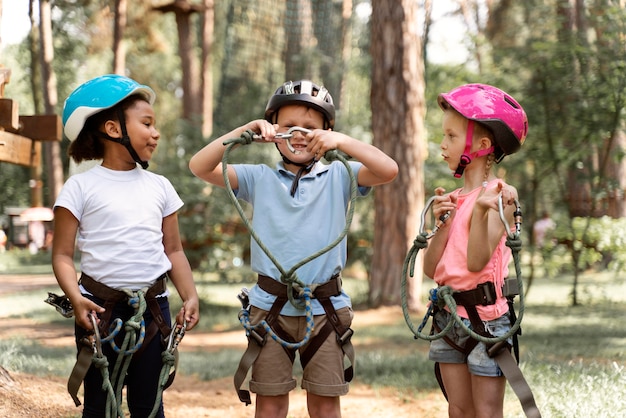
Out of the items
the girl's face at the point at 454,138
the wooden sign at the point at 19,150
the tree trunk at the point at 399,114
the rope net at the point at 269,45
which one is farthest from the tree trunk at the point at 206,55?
the girl's face at the point at 454,138

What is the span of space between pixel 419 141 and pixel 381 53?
1.33 metres

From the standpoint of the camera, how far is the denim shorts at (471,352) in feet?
9.89

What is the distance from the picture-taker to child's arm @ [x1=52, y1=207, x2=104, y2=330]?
2975mm

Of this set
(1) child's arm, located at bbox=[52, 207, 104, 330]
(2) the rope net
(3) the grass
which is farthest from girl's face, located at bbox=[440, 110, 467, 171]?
(2) the rope net

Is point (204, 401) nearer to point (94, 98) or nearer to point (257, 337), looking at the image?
point (257, 337)

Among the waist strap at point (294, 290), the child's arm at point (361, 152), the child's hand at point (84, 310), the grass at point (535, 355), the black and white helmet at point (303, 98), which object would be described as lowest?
the grass at point (535, 355)

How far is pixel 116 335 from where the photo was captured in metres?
3.11

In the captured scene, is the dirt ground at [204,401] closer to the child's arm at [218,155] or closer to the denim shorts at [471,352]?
the child's arm at [218,155]

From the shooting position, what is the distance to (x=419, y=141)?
10203 mm

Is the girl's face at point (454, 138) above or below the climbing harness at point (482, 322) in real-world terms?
above

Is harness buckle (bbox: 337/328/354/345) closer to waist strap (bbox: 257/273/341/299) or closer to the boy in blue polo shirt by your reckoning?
the boy in blue polo shirt

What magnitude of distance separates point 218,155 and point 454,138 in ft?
3.40

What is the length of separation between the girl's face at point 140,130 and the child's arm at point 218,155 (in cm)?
20

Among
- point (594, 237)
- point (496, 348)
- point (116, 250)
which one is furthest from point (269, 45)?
point (496, 348)
